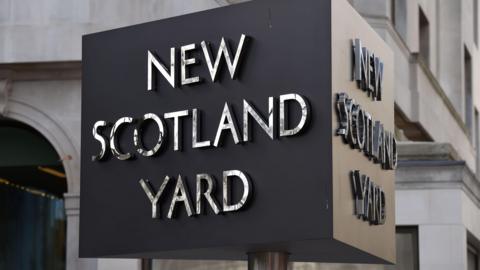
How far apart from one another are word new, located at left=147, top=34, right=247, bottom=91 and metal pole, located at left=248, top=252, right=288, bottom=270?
2.28 meters

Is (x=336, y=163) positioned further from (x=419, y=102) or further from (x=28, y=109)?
(x=419, y=102)

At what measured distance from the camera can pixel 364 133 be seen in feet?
53.7

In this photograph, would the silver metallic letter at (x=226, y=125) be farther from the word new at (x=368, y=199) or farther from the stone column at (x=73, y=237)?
the stone column at (x=73, y=237)

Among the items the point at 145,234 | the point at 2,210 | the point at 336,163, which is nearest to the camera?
the point at 336,163

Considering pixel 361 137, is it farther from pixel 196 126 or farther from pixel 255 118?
pixel 196 126

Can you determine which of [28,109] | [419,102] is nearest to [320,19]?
[28,109]

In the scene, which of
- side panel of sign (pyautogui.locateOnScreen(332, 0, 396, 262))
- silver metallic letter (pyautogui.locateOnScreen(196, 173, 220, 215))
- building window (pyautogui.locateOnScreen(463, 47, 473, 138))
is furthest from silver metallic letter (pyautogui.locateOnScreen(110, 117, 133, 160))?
building window (pyautogui.locateOnScreen(463, 47, 473, 138))

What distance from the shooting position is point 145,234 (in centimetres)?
1650

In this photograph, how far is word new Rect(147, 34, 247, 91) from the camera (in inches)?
630

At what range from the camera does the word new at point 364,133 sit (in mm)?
15422

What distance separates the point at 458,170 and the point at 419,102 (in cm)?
1483

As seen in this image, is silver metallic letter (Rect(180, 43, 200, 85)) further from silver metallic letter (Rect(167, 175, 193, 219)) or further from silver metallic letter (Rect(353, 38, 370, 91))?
silver metallic letter (Rect(353, 38, 370, 91))

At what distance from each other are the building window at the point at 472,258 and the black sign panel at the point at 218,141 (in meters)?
12.0

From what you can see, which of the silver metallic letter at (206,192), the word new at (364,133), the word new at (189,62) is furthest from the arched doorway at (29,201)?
the silver metallic letter at (206,192)
